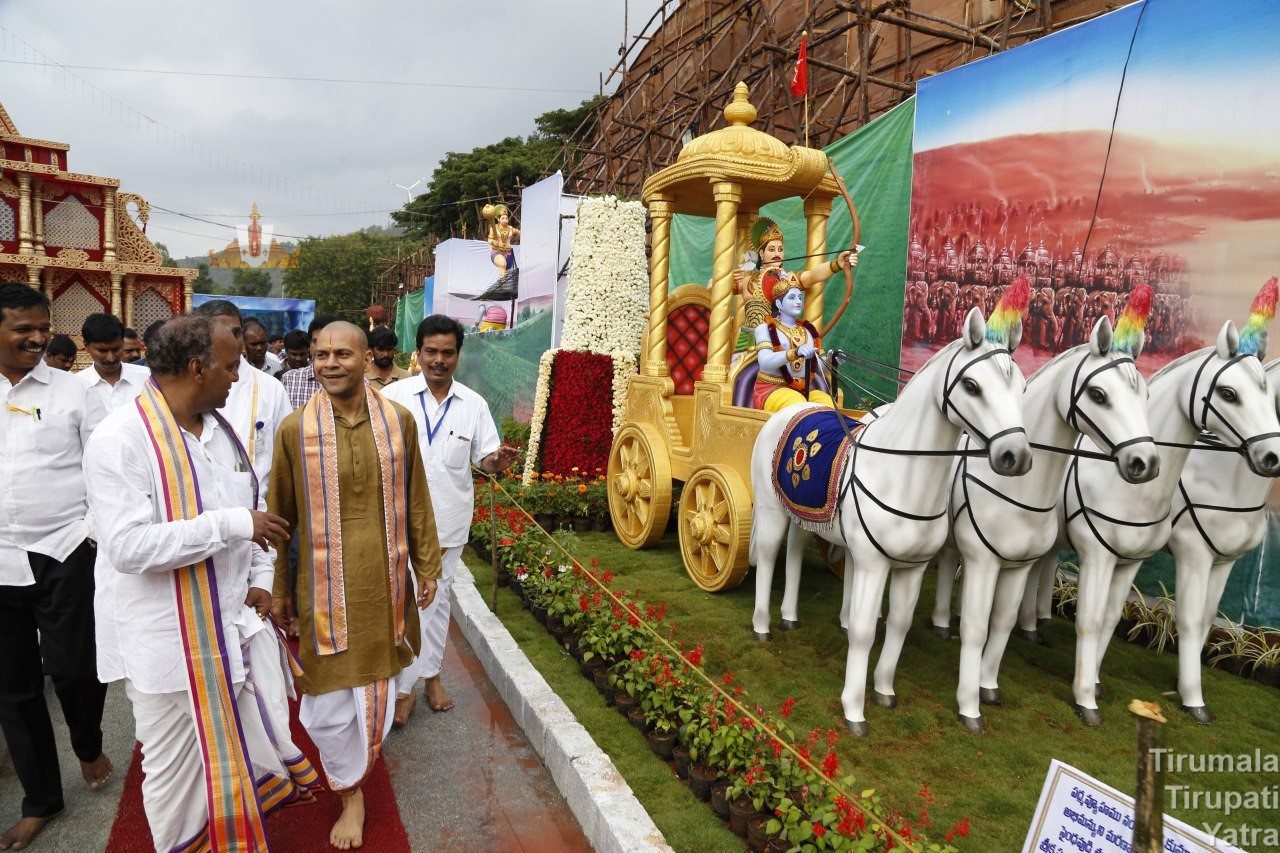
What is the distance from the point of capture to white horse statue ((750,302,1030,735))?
10.3 ft

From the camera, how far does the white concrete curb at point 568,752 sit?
2.91m

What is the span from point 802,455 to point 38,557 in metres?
3.54

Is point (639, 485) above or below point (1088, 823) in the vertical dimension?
above

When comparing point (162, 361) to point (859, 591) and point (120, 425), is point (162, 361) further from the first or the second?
point (859, 591)

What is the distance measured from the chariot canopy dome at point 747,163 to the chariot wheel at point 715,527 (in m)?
2.26

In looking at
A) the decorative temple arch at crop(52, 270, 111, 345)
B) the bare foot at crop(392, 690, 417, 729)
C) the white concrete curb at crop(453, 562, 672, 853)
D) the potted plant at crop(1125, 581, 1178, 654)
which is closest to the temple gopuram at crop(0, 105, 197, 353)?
the decorative temple arch at crop(52, 270, 111, 345)

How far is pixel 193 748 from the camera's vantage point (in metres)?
2.51

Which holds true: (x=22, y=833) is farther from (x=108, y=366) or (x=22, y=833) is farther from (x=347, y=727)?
(x=108, y=366)

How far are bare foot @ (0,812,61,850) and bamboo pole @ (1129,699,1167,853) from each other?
3654 millimetres

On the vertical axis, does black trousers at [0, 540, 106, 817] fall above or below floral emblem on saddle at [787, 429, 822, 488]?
below

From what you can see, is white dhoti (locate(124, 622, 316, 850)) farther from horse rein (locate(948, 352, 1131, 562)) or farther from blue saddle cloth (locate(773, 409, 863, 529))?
horse rein (locate(948, 352, 1131, 562))

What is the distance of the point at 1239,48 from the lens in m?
4.85

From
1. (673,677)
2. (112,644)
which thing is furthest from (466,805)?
(112,644)

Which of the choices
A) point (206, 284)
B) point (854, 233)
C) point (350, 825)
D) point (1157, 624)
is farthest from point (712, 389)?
point (206, 284)
